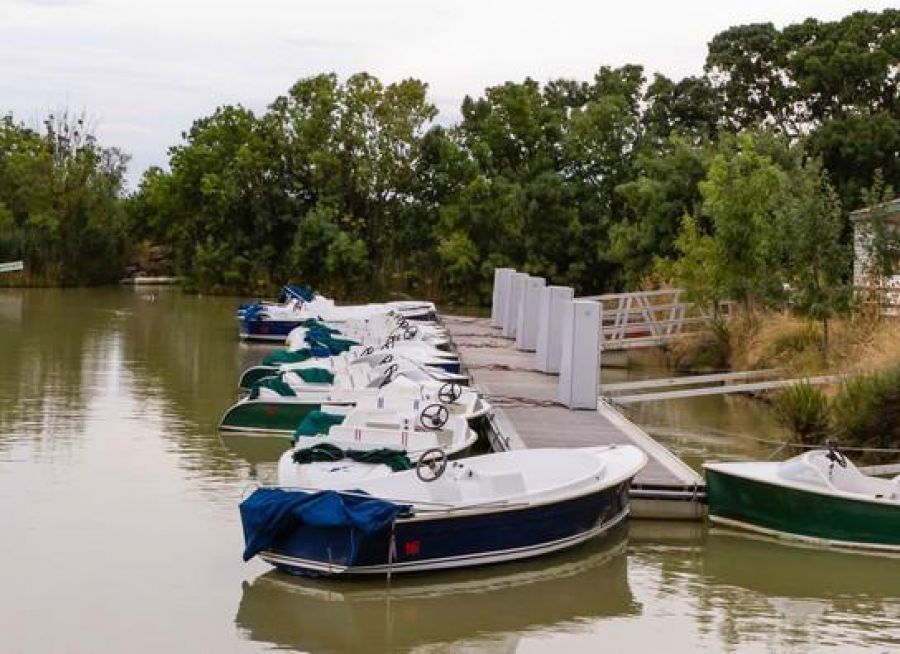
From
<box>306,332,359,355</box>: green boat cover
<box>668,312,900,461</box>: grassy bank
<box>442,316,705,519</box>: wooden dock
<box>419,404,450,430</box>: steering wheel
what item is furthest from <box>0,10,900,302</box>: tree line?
<box>419,404,450,430</box>: steering wheel

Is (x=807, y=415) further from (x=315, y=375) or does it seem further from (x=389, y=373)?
(x=315, y=375)

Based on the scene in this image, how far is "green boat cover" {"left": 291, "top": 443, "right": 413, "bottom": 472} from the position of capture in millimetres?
15891

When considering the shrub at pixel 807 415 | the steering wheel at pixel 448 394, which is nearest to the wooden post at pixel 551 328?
the steering wheel at pixel 448 394

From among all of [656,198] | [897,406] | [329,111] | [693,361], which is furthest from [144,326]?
[897,406]

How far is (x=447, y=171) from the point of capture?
63844mm

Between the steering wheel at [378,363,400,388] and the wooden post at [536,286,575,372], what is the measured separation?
10.3ft

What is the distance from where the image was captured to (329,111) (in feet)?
218

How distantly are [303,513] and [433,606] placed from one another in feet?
4.66

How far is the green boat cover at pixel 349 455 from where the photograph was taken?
1589cm

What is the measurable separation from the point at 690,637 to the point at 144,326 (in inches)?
1368

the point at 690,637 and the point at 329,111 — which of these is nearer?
the point at 690,637

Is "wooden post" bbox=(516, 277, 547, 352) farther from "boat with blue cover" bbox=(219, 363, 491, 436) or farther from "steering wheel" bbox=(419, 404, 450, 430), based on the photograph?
"steering wheel" bbox=(419, 404, 450, 430)

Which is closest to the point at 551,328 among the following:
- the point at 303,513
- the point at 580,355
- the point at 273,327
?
the point at 580,355

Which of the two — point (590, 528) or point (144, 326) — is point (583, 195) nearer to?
point (144, 326)
